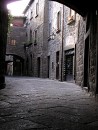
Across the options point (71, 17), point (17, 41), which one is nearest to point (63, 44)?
point (71, 17)

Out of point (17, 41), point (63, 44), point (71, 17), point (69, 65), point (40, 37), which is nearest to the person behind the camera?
point (71, 17)

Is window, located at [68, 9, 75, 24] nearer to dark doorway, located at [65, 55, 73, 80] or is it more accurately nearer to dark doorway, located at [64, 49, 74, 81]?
dark doorway, located at [64, 49, 74, 81]

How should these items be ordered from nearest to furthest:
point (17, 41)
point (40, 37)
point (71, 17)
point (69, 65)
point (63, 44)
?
point (71, 17)
point (69, 65)
point (63, 44)
point (40, 37)
point (17, 41)

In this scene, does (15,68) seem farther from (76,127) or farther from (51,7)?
(76,127)

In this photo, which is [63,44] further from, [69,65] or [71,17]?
[71,17]

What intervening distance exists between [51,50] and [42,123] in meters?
14.6

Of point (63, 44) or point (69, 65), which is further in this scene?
point (63, 44)

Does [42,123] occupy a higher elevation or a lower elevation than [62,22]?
lower

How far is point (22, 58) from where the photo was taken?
98.1 feet

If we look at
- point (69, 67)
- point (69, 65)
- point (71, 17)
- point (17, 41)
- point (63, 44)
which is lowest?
point (69, 67)

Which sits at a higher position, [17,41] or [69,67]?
[17,41]

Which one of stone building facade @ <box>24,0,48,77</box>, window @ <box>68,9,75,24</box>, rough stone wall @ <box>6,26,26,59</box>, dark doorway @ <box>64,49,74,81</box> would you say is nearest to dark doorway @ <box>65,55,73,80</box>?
dark doorway @ <box>64,49,74,81</box>

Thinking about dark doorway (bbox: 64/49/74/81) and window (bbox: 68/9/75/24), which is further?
dark doorway (bbox: 64/49/74/81)

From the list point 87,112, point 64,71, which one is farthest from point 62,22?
point 87,112
